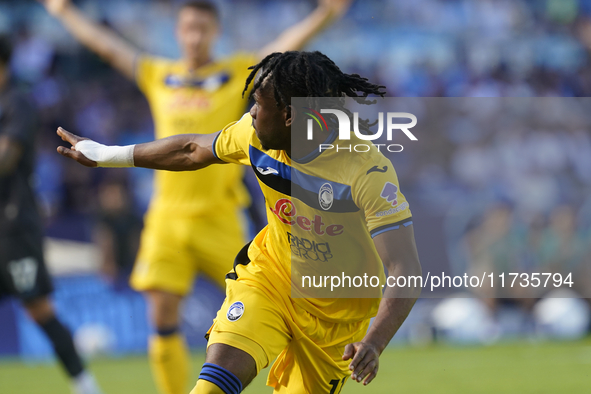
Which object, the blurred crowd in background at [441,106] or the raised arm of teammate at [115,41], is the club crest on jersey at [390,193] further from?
the blurred crowd in background at [441,106]

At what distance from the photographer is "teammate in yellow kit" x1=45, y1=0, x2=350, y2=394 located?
5.75 meters

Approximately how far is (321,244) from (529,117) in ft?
32.6

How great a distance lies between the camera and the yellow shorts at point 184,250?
580 cm

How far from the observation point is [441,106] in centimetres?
1287

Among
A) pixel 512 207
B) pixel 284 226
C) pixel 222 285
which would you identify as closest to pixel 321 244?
pixel 284 226

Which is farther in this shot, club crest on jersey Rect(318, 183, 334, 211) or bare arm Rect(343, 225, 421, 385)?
club crest on jersey Rect(318, 183, 334, 211)

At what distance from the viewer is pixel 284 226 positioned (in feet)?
12.0

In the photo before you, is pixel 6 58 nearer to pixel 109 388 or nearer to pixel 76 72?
pixel 109 388

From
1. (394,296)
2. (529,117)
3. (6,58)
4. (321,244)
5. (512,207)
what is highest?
(529,117)

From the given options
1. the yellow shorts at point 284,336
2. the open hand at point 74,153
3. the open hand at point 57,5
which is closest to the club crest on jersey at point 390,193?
the yellow shorts at point 284,336

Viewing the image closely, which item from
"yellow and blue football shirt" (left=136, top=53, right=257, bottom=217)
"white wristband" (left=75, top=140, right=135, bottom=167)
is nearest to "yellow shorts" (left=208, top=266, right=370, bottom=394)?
"white wristband" (left=75, top=140, right=135, bottom=167)

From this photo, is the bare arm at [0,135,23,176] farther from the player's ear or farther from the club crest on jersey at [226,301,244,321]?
the player's ear

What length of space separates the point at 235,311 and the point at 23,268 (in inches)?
133

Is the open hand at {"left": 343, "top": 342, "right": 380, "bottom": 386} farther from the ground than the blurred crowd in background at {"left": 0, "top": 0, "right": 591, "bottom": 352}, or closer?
closer
